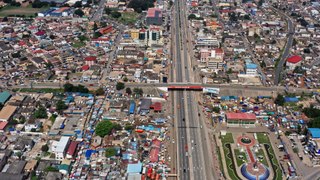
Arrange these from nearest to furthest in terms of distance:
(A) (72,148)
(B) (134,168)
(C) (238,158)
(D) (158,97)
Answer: (B) (134,168), (A) (72,148), (C) (238,158), (D) (158,97)

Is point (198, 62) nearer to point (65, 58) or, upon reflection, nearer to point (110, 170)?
point (65, 58)

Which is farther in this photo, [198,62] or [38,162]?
[198,62]

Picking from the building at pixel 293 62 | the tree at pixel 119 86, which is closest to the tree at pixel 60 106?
the tree at pixel 119 86

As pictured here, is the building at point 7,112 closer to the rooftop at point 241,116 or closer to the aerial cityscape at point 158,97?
the aerial cityscape at point 158,97

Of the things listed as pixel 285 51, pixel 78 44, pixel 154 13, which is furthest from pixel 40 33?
pixel 285 51

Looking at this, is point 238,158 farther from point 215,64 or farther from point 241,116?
point 215,64

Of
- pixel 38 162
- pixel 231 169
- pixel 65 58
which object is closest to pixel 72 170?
pixel 38 162

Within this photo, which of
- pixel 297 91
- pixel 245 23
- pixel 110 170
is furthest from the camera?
pixel 245 23
